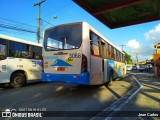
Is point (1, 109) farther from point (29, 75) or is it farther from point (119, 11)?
point (29, 75)

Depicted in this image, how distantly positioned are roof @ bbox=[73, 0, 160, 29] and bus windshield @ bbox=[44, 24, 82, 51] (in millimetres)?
2077

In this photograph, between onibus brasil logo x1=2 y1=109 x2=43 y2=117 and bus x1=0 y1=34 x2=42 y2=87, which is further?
bus x1=0 y1=34 x2=42 y2=87

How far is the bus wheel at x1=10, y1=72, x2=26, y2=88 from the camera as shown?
11509 millimetres

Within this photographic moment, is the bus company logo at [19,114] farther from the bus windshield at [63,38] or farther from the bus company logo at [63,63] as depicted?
the bus windshield at [63,38]

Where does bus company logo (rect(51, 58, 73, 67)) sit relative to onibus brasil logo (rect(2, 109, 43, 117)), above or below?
above

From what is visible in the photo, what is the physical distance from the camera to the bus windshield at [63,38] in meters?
8.24

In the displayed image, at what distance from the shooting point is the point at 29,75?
1277cm

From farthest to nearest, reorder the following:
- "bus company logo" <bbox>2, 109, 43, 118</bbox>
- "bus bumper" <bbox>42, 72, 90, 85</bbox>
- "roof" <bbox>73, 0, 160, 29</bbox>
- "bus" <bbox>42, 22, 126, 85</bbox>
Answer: "bus" <bbox>42, 22, 126, 85</bbox>, "bus bumper" <bbox>42, 72, 90, 85</bbox>, "bus company logo" <bbox>2, 109, 43, 118</bbox>, "roof" <bbox>73, 0, 160, 29</bbox>

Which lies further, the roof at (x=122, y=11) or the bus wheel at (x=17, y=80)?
the bus wheel at (x=17, y=80)

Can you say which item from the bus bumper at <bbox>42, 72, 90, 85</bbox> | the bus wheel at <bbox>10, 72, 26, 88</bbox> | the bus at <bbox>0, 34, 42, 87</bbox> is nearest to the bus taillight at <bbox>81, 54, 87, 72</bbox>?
the bus bumper at <bbox>42, 72, 90, 85</bbox>

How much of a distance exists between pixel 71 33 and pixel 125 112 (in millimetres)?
4331

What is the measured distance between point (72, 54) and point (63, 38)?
1.00m

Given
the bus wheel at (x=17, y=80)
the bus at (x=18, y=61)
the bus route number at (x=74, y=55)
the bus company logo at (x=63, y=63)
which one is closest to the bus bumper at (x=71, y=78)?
the bus company logo at (x=63, y=63)

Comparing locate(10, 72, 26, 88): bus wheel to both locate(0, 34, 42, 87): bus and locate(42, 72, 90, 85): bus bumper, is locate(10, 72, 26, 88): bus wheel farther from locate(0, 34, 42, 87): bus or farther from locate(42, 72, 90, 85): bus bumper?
locate(42, 72, 90, 85): bus bumper
